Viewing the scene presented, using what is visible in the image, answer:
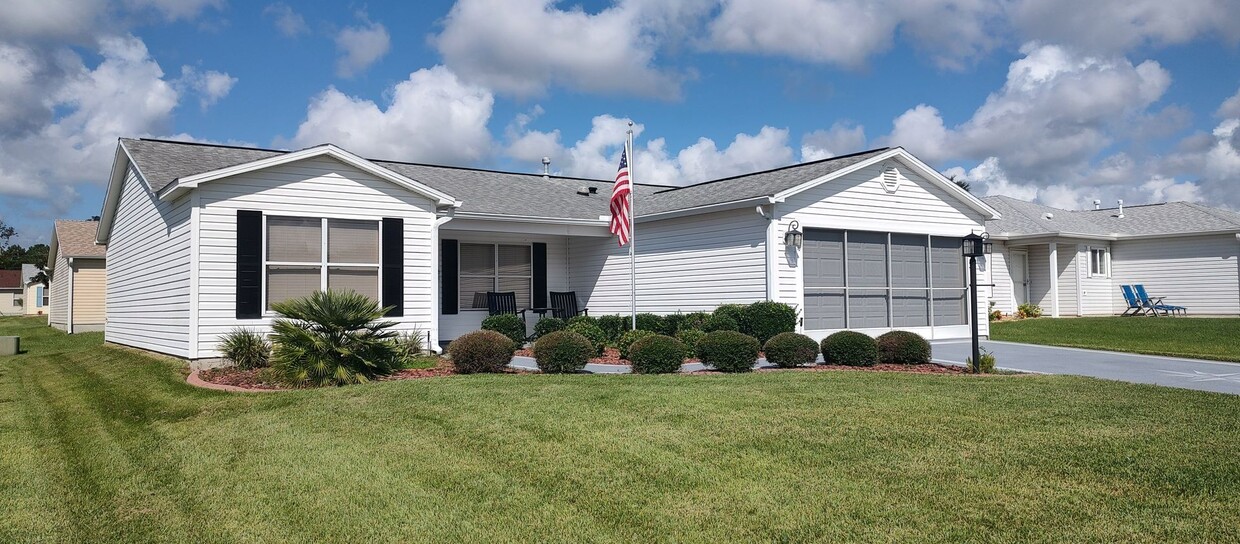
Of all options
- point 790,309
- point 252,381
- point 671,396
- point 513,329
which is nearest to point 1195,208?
point 790,309

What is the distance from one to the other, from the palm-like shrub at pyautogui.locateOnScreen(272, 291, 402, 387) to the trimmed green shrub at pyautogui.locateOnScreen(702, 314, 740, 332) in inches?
228

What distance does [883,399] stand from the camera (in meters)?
8.15

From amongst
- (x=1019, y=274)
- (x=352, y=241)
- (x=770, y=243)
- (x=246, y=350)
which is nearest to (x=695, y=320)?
(x=770, y=243)

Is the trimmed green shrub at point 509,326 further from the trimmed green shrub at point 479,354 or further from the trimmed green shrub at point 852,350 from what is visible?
the trimmed green shrub at point 852,350

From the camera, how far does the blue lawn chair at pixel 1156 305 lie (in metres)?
25.1

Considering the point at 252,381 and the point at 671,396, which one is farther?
the point at 252,381

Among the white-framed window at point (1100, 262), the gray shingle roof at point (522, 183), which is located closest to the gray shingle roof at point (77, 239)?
the gray shingle roof at point (522, 183)

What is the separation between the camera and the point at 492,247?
17.7 metres

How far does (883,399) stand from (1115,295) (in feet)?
74.3

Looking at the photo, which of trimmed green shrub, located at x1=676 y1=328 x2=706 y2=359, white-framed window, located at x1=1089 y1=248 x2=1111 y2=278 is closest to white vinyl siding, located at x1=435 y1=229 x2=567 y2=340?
trimmed green shrub, located at x1=676 y1=328 x2=706 y2=359

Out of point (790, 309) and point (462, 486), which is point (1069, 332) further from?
point (462, 486)

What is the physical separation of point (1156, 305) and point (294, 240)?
24428mm

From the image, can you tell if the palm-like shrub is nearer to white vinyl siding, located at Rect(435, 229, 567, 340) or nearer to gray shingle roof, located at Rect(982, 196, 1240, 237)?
white vinyl siding, located at Rect(435, 229, 567, 340)

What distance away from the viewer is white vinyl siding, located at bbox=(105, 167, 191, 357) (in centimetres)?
1270
